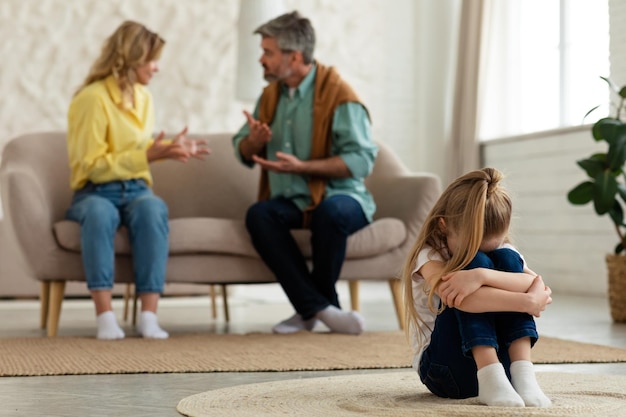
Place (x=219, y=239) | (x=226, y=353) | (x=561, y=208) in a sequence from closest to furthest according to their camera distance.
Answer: (x=226, y=353), (x=219, y=239), (x=561, y=208)

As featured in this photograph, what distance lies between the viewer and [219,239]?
3.46m

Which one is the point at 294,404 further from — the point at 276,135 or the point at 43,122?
the point at 43,122

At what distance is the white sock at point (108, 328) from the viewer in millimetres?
3242

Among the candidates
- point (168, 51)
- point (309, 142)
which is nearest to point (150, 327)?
point (309, 142)

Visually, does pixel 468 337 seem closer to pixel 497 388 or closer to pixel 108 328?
pixel 497 388

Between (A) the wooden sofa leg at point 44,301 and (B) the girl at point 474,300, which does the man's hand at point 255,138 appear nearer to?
(A) the wooden sofa leg at point 44,301

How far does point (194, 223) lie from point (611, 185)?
1.54 m

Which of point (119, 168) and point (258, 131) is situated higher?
point (258, 131)

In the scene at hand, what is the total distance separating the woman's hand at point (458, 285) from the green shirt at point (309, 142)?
1721mm

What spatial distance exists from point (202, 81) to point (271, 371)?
4.56 m

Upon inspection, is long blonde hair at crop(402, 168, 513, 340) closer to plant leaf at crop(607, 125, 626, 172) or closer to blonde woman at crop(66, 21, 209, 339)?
blonde woman at crop(66, 21, 209, 339)

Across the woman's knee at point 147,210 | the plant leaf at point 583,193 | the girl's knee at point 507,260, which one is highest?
the girl's knee at point 507,260

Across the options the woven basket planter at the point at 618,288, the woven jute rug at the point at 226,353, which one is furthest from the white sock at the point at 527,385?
the woven basket planter at the point at 618,288

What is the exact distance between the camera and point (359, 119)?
3490 millimetres
